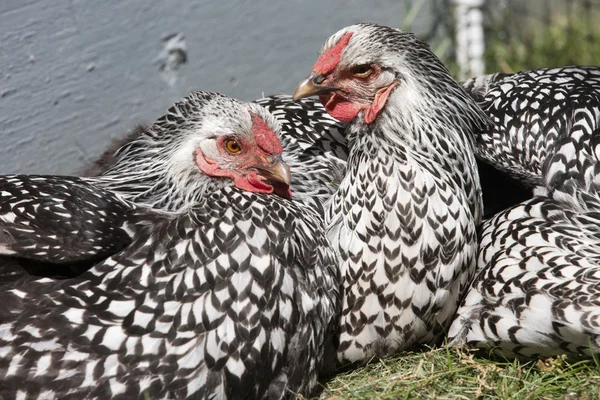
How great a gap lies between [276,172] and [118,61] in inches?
57.6

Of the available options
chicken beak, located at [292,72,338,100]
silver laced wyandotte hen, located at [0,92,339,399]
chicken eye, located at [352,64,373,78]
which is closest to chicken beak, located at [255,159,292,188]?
silver laced wyandotte hen, located at [0,92,339,399]

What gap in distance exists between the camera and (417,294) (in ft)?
9.40

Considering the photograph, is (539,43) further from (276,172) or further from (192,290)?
(192,290)

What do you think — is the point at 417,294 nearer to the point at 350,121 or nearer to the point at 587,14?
the point at 350,121

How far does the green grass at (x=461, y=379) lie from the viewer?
268cm

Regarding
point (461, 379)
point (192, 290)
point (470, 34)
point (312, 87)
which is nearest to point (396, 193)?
point (312, 87)

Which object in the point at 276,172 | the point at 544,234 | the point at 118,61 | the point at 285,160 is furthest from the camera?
the point at 118,61

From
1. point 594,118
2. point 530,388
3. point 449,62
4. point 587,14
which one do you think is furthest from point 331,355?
point 587,14

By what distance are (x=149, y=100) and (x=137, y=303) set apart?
179cm

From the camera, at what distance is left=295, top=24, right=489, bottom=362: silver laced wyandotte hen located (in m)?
2.87

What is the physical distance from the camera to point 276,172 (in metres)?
2.81

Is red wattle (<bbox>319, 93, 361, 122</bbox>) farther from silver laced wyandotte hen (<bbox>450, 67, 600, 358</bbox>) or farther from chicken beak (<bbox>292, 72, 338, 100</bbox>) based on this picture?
silver laced wyandotte hen (<bbox>450, 67, 600, 358</bbox>)

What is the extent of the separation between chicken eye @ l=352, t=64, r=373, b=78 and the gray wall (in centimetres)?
138

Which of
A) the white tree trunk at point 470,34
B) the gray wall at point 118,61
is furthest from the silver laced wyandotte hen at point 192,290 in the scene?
the white tree trunk at point 470,34
